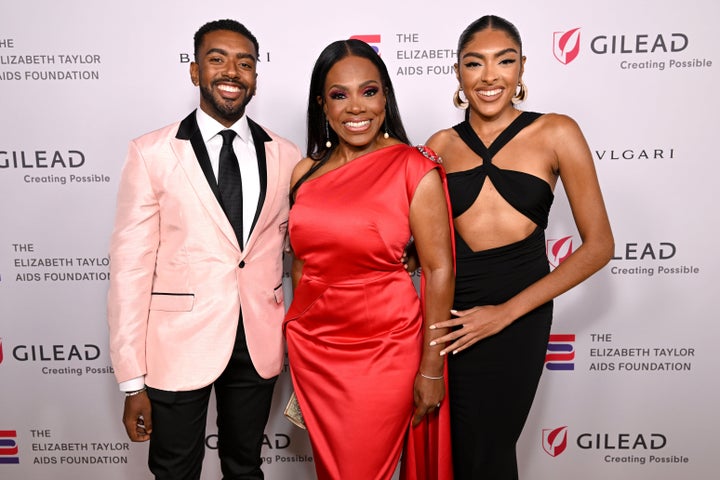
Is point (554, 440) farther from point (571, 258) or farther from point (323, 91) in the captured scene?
point (323, 91)

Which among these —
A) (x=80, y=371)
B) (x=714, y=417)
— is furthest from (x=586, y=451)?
(x=80, y=371)

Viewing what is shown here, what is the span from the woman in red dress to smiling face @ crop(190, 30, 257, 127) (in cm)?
23

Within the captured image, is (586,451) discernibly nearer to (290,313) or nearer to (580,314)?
(580,314)

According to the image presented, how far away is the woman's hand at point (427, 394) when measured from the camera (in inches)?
61.8

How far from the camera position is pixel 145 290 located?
5.27ft

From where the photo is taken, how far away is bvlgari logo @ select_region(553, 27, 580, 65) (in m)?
2.31

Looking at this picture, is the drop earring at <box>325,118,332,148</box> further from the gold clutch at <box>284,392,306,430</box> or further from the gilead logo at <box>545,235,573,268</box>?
the gilead logo at <box>545,235,573,268</box>

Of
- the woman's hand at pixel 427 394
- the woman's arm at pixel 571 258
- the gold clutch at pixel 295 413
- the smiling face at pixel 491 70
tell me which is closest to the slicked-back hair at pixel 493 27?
the smiling face at pixel 491 70

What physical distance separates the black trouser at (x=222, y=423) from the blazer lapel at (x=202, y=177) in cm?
33

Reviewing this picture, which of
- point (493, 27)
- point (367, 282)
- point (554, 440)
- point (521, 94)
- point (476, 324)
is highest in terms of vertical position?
point (493, 27)

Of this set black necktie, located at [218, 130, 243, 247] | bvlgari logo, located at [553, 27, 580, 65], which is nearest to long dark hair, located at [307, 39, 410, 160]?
black necktie, located at [218, 130, 243, 247]

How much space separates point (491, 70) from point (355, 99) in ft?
1.32

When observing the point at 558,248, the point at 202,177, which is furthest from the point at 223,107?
the point at 558,248

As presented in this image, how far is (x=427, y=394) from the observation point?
157cm
